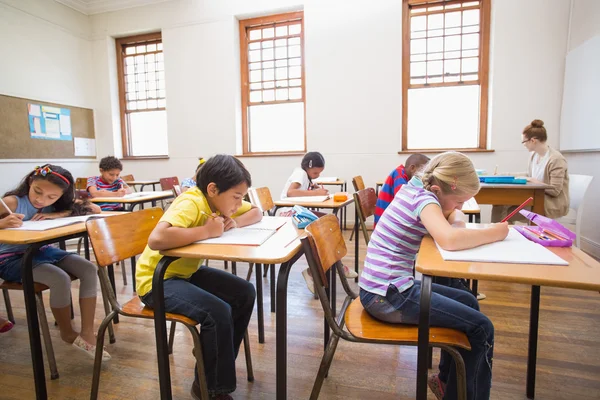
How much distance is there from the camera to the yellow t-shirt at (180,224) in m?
1.24

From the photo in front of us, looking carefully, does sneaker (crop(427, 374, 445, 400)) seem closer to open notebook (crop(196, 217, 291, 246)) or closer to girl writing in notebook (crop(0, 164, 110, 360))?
open notebook (crop(196, 217, 291, 246))

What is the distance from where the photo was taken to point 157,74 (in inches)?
229

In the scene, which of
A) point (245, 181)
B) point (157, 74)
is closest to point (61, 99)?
point (157, 74)

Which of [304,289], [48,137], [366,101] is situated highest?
[366,101]

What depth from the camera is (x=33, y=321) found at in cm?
139

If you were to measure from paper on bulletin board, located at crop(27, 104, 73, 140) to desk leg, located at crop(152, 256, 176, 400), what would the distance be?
517 cm

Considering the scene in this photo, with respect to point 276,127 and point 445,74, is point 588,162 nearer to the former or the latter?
point 445,74

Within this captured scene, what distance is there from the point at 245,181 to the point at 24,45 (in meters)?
5.47

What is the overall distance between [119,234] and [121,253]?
3.0 inches

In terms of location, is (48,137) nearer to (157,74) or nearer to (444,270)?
(157,74)

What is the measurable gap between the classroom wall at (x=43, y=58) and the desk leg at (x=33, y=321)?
14.1 feet

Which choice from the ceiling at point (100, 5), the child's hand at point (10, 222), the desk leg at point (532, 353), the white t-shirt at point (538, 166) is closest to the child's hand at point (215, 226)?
the child's hand at point (10, 222)

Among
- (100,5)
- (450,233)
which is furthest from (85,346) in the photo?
(100,5)

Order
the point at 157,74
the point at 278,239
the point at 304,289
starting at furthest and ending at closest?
1. the point at 157,74
2. the point at 304,289
3. the point at 278,239
